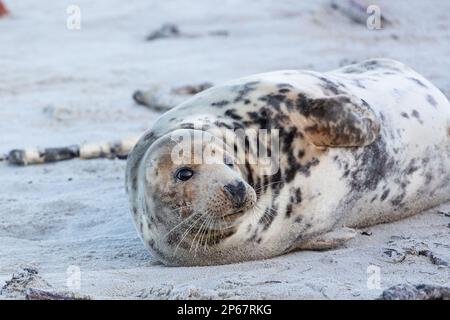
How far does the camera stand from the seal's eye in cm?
345

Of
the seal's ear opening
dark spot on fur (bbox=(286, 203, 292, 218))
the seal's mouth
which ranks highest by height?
the seal's ear opening

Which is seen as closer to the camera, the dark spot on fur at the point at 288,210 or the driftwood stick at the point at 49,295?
the driftwood stick at the point at 49,295

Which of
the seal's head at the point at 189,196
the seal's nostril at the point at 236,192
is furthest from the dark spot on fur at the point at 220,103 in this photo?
the seal's nostril at the point at 236,192

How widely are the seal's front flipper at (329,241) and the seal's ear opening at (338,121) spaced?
0.35 metres

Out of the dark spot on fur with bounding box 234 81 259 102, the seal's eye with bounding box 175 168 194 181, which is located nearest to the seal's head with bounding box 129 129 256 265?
the seal's eye with bounding box 175 168 194 181

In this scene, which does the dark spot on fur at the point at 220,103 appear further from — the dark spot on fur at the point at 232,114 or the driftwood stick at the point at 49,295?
the driftwood stick at the point at 49,295

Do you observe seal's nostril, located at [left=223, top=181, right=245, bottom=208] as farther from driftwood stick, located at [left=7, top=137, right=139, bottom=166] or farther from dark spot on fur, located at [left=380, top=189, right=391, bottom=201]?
driftwood stick, located at [left=7, top=137, right=139, bottom=166]

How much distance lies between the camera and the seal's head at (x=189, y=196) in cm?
339

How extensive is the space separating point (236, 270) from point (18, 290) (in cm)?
77

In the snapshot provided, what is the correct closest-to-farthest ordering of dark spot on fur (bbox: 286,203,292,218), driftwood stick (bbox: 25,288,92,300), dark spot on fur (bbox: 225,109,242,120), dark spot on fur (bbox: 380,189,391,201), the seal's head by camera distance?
driftwood stick (bbox: 25,288,92,300)
the seal's head
dark spot on fur (bbox: 286,203,292,218)
dark spot on fur (bbox: 225,109,242,120)
dark spot on fur (bbox: 380,189,391,201)

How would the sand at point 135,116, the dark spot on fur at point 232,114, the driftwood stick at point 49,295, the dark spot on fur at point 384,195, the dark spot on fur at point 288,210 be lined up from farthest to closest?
the dark spot on fur at point 384,195, the dark spot on fur at point 232,114, the dark spot on fur at point 288,210, the sand at point 135,116, the driftwood stick at point 49,295
